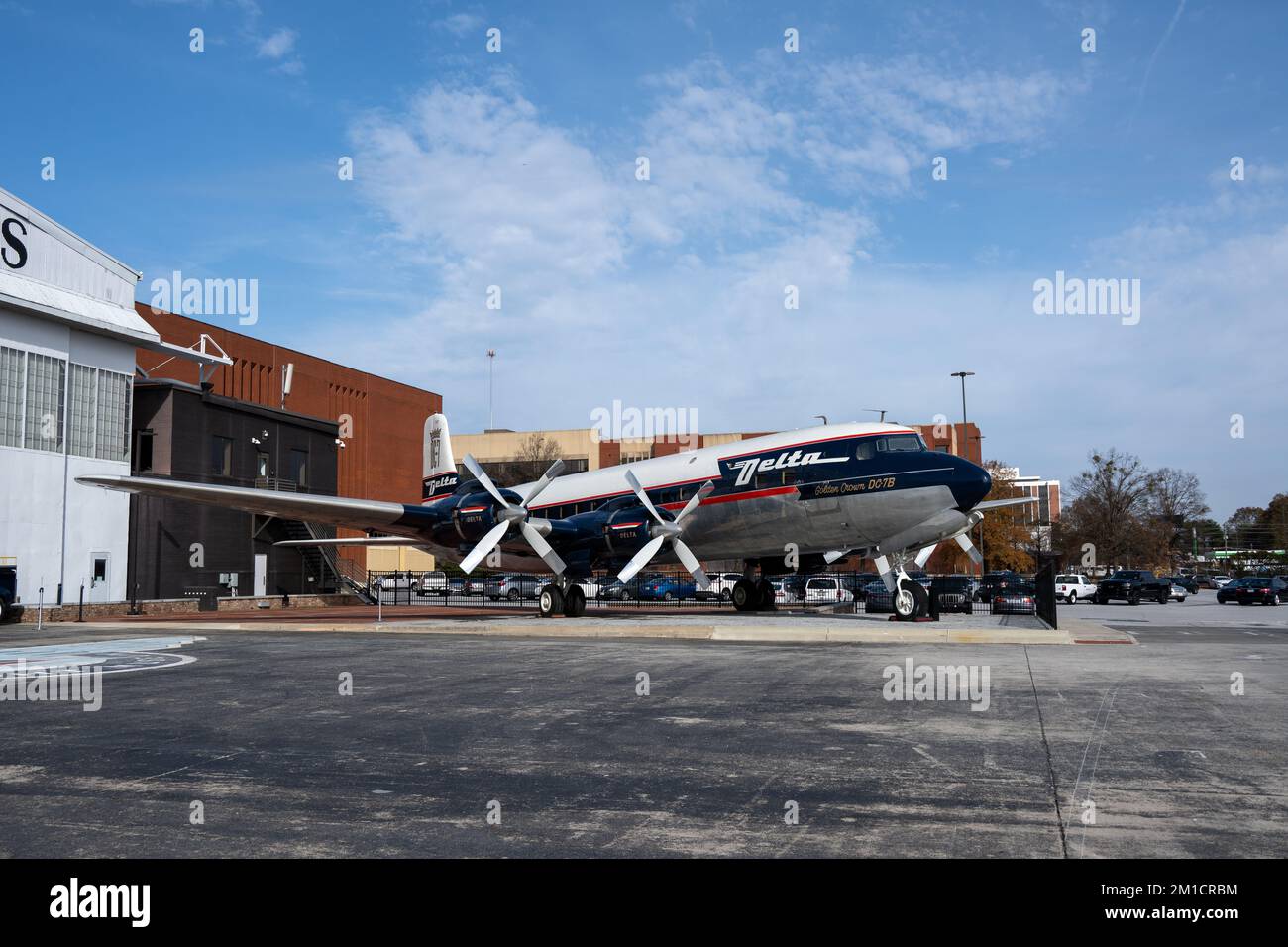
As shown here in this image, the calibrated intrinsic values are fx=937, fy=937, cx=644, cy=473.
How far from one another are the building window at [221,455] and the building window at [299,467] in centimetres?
453

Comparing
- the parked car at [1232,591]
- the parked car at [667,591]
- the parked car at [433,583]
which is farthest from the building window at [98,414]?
the parked car at [1232,591]

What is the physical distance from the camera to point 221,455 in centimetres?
4116

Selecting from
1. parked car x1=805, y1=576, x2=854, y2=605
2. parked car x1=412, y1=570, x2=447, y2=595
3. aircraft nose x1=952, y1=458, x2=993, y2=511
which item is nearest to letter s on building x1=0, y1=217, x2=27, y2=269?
aircraft nose x1=952, y1=458, x2=993, y2=511

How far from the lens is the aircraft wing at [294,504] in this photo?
90.5 feet

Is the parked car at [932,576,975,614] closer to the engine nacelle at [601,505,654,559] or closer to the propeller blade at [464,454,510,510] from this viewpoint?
the engine nacelle at [601,505,654,559]

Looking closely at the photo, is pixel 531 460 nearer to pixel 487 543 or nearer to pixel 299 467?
pixel 299 467

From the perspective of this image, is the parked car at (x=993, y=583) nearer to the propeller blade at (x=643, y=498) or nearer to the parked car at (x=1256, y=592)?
the parked car at (x=1256, y=592)

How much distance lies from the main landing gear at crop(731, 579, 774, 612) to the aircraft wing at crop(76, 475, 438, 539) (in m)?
11.0

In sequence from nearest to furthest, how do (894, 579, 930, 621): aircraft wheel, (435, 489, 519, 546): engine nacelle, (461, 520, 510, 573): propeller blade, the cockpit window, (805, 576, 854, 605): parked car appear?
the cockpit window, (894, 579, 930, 621): aircraft wheel, (461, 520, 510, 573): propeller blade, (435, 489, 519, 546): engine nacelle, (805, 576, 854, 605): parked car

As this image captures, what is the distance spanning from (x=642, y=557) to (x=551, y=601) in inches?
167

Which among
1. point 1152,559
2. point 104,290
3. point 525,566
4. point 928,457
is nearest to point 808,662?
point 928,457

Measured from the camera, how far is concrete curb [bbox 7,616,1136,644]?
71.3ft

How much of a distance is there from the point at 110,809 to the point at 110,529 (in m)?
33.9

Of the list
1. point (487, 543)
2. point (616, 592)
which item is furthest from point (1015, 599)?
point (616, 592)
